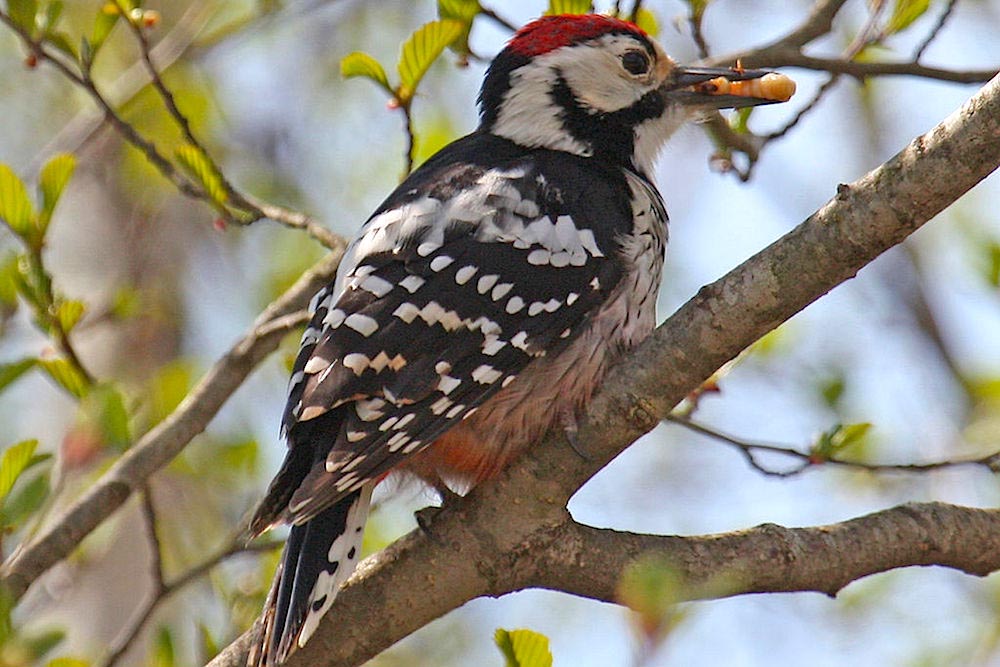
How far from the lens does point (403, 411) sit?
8.95ft

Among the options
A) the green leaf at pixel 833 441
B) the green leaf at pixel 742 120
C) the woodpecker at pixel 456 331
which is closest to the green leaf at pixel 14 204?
the woodpecker at pixel 456 331

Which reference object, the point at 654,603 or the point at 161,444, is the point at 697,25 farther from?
the point at 654,603

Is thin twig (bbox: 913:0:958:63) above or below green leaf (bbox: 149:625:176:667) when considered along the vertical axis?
above

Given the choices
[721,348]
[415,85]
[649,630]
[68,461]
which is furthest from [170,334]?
[649,630]

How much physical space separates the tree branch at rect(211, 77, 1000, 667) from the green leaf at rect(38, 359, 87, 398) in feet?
2.89

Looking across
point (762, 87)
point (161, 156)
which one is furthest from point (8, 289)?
point (762, 87)

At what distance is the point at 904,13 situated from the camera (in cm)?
333

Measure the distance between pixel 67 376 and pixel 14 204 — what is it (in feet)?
1.37

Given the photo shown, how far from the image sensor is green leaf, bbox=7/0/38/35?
10.3 feet

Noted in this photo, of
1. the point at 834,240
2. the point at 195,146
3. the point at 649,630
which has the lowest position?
the point at 649,630

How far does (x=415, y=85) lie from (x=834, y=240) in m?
1.14

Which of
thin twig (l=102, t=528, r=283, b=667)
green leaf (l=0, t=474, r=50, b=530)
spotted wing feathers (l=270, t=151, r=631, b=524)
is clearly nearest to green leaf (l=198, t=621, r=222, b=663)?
thin twig (l=102, t=528, r=283, b=667)

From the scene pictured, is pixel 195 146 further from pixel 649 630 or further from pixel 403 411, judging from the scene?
pixel 649 630

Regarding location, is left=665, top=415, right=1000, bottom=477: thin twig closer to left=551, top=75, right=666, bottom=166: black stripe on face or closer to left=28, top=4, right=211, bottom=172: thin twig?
left=551, top=75, right=666, bottom=166: black stripe on face
